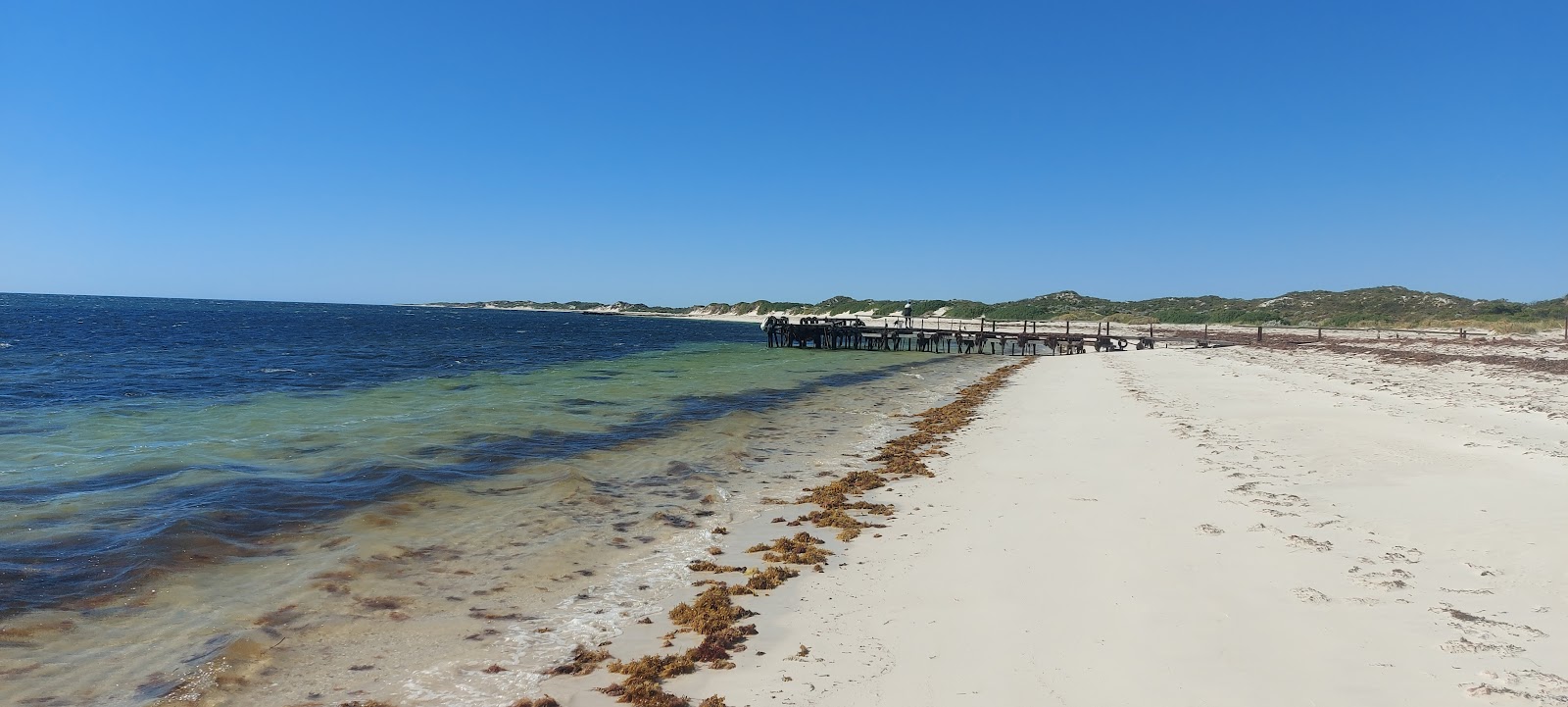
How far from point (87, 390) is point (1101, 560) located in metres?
25.2

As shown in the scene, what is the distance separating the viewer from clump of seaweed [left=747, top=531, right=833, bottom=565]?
639 cm


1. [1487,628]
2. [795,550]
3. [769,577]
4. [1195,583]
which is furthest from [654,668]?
[1487,628]

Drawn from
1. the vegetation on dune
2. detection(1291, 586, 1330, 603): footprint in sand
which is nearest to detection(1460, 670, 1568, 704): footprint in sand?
detection(1291, 586, 1330, 603): footprint in sand

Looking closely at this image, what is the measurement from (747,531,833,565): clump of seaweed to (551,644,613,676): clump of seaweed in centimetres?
214

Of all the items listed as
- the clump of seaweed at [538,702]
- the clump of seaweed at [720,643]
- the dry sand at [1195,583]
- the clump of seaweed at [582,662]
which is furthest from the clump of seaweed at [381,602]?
the clump of seaweed at [720,643]

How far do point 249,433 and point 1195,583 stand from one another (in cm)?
1541

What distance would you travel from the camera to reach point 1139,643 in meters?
4.41

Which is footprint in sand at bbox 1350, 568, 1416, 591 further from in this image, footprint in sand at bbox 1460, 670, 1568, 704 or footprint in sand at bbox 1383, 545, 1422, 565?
footprint in sand at bbox 1460, 670, 1568, 704

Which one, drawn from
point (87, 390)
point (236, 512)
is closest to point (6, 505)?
point (236, 512)

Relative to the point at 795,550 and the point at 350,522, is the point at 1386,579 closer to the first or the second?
the point at 795,550

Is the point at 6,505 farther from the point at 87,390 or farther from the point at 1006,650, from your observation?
the point at 87,390

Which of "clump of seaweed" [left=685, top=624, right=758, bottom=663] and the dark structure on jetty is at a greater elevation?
the dark structure on jetty

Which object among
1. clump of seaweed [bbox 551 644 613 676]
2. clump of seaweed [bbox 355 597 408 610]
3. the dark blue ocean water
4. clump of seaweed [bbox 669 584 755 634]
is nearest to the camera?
clump of seaweed [bbox 551 644 613 676]

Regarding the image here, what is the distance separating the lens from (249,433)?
13211 mm
